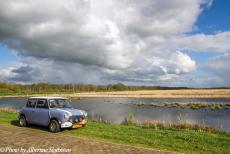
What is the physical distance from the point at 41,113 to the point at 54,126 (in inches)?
60.7

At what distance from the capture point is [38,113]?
17.2 m

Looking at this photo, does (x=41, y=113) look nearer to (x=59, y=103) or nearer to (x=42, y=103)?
(x=42, y=103)

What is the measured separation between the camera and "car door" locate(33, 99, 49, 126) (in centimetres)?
1666

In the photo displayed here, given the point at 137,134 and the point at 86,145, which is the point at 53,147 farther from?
the point at 137,134

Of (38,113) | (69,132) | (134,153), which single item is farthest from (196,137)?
(38,113)

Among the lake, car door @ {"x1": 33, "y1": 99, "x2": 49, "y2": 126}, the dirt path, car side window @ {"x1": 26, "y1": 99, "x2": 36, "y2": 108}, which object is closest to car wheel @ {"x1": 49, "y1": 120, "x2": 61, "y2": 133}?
car door @ {"x1": 33, "y1": 99, "x2": 49, "y2": 126}

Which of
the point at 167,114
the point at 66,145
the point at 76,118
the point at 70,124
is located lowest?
the point at 167,114

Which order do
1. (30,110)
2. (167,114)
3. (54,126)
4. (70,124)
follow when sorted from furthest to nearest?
(167,114) < (30,110) < (54,126) < (70,124)

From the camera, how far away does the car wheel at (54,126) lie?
52.0 feet

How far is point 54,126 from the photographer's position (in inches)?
631

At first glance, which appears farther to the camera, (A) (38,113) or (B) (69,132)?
(A) (38,113)

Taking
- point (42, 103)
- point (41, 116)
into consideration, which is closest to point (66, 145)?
point (41, 116)

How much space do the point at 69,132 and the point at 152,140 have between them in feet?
16.4

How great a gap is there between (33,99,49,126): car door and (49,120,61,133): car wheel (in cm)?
48
